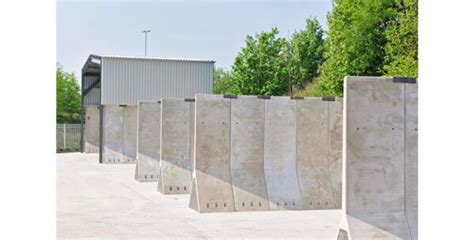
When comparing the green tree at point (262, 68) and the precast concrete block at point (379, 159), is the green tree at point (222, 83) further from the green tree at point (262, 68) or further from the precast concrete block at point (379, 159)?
the precast concrete block at point (379, 159)

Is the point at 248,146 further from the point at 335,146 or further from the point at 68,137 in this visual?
the point at 68,137

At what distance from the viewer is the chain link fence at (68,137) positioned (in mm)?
35094

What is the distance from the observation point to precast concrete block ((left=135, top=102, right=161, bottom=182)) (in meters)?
16.4

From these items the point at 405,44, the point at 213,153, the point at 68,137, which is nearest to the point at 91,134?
the point at 68,137

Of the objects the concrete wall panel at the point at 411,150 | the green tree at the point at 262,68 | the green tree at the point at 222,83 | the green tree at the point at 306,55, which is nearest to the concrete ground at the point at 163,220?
the concrete wall panel at the point at 411,150

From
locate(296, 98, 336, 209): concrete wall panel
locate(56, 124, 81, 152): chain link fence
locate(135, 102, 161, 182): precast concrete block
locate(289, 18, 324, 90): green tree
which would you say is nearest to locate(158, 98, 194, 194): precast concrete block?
locate(135, 102, 161, 182): precast concrete block

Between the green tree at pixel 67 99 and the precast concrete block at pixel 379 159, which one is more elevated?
the green tree at pixel 67 99

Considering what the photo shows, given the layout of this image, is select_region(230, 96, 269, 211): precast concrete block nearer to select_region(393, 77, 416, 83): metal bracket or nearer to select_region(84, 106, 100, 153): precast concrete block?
select_region(393, 77, 416, 83): metal bracket

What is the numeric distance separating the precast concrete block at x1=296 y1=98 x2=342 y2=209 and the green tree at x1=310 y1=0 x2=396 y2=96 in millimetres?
18402

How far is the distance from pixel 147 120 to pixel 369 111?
11376 mm

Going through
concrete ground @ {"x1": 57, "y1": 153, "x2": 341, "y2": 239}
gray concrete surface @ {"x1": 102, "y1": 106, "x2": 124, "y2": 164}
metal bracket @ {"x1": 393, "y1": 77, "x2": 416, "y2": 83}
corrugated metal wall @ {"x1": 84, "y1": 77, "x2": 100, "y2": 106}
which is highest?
corrugated metal wall @ {"x1": 84, "y1": 77, "x2": 100, "y2": 106}

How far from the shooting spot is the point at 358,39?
30.7 meters

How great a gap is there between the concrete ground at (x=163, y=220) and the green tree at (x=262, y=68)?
31285 mm
